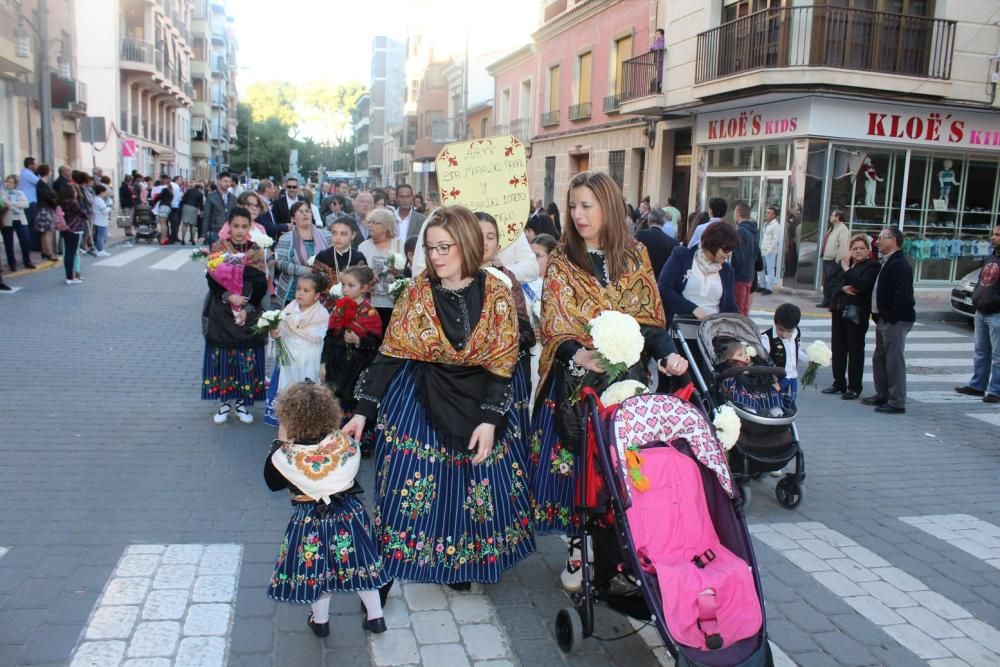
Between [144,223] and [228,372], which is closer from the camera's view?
[228,372]

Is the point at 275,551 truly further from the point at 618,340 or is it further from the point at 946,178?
the point at 946,178

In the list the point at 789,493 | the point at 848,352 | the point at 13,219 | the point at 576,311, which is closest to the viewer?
the point at 576,311

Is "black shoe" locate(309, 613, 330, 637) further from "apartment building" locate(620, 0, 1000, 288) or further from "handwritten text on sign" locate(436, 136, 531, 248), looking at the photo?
"apartment building" locate(620, 0, 1000, 288)

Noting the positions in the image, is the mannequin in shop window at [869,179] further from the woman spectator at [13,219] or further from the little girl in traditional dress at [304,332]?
the woman spectator at [13,219]

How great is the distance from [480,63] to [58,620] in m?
45.0

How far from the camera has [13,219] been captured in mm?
15469

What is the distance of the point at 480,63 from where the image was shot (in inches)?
1811

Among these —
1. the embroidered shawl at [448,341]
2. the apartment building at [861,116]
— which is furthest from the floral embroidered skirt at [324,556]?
the apartment building at [861,116]

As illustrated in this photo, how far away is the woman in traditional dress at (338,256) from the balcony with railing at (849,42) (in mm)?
12677

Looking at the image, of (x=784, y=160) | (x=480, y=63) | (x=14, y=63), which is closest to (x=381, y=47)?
(x=480, y=63)

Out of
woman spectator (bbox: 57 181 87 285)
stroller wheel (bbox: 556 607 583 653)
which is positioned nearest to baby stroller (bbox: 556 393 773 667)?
stroller wheel (bbox: 556 607 583 653)

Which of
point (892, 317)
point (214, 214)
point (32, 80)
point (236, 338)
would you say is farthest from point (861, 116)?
point (32, 80)

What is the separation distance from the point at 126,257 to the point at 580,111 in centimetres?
1518

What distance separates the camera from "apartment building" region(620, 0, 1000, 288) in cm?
1720
